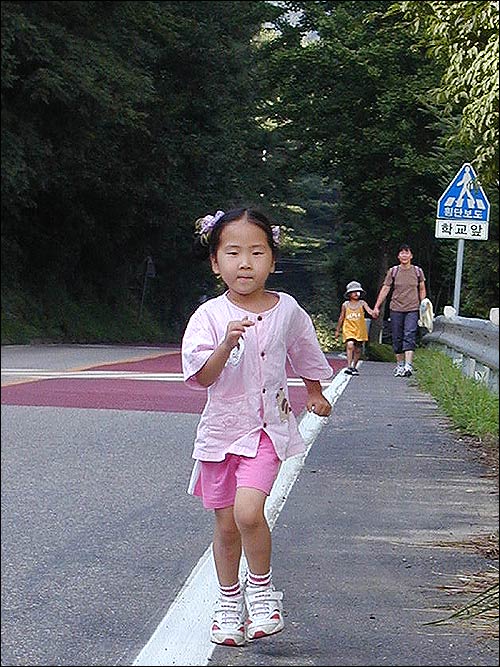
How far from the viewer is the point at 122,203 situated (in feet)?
3.72

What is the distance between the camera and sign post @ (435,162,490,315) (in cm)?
210

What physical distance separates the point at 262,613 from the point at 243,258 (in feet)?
1.96

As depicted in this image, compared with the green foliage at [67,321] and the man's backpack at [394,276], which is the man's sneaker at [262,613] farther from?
the green foliage at [67,321]

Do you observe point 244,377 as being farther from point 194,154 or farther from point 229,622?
point 194,154

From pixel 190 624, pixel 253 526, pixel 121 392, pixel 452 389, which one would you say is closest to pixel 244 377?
pixel 253 526

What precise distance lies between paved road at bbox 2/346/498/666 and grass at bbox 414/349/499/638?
2.3 inches

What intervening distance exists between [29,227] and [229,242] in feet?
2.40

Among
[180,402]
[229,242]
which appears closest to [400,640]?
[180,402]

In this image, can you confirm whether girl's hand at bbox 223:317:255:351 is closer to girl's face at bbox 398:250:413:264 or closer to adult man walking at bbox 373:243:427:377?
adult man walking at bbox 373:243:427:377

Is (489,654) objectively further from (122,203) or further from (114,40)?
(114,40)

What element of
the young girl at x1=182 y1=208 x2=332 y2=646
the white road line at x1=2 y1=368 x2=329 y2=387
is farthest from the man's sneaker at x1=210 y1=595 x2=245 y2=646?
the white road line at x1=2 y1=368 x2=329 y2=387

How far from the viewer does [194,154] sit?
122 centimetres

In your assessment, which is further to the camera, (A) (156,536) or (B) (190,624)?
(A) (156,536)

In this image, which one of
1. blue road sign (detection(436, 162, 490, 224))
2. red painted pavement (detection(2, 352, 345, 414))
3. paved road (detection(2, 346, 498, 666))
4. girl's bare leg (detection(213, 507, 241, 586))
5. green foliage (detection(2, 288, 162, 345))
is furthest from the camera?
blue road sign (detection(436, 162, 490, 224))
